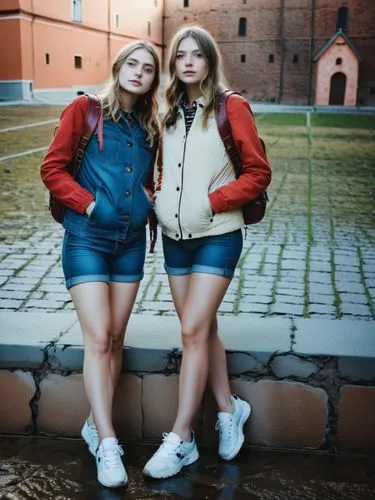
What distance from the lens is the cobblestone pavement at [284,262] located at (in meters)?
4.40

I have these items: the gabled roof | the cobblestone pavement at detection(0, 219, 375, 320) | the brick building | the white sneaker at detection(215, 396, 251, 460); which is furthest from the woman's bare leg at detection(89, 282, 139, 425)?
the gabled roof

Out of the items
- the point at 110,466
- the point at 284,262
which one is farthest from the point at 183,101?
the point at 284,262

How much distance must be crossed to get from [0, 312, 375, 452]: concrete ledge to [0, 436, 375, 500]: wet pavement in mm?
99

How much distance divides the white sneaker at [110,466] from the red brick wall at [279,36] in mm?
44928

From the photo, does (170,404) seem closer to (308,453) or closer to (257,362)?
(257,362)

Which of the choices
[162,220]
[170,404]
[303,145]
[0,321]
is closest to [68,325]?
[0,321]

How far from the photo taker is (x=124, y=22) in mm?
41125

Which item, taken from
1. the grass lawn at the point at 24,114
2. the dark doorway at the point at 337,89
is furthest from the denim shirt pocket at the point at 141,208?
the dark doorway at the point at 337,89

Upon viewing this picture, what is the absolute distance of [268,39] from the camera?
153 ft

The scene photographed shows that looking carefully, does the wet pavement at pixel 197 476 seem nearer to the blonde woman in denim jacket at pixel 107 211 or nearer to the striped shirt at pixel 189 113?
the blonde woman in denim jacket at pixel 107 211

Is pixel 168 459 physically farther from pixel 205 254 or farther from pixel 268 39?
pixel 268 39

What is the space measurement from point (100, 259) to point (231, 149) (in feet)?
2.57

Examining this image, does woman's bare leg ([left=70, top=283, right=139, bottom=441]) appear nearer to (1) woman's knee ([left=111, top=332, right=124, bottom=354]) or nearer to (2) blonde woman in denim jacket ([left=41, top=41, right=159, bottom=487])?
(2) blonde woman in denim jacket ([left=41, top=41, right=159, bottom=487])

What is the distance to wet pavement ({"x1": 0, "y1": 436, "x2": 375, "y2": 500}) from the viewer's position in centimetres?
274
